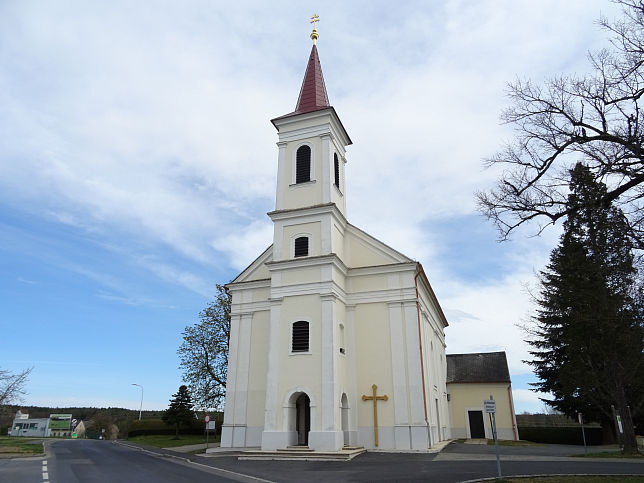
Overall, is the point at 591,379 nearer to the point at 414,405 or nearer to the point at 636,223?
the point at 414,405

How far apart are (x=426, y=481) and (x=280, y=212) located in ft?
49.0

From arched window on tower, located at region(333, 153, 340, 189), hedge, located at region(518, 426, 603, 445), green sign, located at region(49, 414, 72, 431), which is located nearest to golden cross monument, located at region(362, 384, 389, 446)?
arched window on tower, located at region(333, 153, 340, 189)

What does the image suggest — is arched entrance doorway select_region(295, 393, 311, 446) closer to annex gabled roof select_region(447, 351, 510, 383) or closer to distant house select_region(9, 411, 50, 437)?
annex gabled roof select_region(447, 351, 510, 383)

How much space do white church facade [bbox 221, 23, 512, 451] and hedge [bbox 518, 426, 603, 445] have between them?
16.3m

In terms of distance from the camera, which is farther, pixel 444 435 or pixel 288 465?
pixel 444 435

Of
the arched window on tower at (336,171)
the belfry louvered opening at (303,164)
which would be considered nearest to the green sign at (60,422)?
the belfry louvered opening at (303,164)

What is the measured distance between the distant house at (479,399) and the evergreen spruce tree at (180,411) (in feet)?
70.4

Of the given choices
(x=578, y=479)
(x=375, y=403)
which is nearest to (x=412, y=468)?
(x=578, y=479)

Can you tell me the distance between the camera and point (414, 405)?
20.6m

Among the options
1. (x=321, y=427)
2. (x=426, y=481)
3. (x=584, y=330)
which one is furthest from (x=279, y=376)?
(x=584, y=330)

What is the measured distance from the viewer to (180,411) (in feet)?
127

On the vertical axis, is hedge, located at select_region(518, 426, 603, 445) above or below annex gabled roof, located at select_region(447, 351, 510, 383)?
below

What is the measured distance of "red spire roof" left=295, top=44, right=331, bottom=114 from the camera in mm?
26172

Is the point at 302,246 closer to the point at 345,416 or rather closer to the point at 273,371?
the point at 273,371
